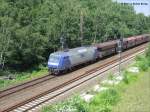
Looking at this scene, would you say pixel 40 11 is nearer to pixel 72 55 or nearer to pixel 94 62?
pixel 94 62

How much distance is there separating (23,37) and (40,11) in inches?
564

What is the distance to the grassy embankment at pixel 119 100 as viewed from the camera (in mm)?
20625

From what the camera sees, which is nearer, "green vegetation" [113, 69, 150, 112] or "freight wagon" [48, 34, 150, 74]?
"green vegetation" [113, 69, 150, 112]

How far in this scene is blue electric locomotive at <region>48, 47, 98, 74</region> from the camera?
141 ft

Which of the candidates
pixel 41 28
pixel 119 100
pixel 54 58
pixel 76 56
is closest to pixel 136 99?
pixel 119 100

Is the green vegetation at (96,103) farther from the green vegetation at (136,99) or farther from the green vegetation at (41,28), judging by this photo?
the green vegetation at (41,28)

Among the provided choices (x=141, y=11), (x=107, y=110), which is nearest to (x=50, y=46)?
(x=107, y=110)

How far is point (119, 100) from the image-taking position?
1051 inches

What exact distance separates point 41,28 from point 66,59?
21.0m

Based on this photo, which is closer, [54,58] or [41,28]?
[54,58]

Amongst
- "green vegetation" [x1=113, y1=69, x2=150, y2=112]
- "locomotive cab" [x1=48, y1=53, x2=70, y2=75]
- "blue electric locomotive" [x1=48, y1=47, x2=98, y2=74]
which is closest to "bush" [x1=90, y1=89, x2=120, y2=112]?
"green vegetation" [x1=113, y1=69, x2=150, y2=112]

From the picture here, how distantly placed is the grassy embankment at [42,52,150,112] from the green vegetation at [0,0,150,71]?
895 inches

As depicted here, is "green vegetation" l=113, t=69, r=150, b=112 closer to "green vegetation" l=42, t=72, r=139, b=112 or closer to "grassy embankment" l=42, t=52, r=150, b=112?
"grassy embankment" l=42, t=52, r=150, b=112

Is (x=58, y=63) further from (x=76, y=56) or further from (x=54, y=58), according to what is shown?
(x=76, y=56)
